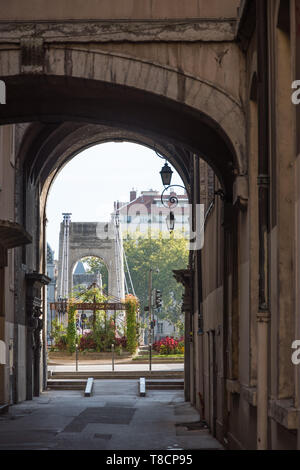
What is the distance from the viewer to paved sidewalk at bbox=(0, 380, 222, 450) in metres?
14.8

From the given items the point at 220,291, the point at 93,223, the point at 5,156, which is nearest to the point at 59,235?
the point at 93,223

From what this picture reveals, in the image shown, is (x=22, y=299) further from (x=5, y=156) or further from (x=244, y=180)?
(x=244, y=180)

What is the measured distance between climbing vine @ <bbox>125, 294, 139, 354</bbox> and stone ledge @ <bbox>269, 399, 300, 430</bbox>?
36.0 m

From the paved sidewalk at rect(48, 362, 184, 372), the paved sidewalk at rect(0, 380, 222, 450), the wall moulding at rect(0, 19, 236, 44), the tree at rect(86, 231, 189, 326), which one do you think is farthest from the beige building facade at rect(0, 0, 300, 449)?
the tree at rect(86, 231, 189, 326)

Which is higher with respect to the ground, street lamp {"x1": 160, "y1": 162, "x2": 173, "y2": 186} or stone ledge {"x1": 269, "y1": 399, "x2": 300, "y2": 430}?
street lamp {"x1": 160, "y1": 162, "x2": 173, "y2": 186}

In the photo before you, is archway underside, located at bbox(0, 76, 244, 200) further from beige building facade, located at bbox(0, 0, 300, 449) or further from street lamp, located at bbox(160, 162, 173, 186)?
street lamp, located at bbox(160, 162, 173, 186)

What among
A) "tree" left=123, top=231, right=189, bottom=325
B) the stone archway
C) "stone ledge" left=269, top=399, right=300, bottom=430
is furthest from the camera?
"tree" left=123, top=231, right=189, bottom=325

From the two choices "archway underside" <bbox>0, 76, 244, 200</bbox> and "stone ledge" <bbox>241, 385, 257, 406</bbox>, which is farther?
"archway underside" <bbox>0, 76, 244, 200</bbox>

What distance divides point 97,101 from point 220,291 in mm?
3662

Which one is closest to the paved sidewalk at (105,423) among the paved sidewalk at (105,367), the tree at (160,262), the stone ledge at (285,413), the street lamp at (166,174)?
the street lamp at (166,174)

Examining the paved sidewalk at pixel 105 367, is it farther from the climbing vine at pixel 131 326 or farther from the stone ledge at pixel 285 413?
the stone ledge at pixel 285 413

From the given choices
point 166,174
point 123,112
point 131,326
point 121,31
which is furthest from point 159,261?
point 121,31

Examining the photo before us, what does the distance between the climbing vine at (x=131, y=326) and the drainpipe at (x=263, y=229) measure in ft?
116

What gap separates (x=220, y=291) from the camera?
15195 millimetres
